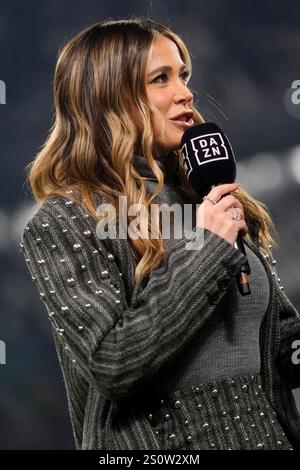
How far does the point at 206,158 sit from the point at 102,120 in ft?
0.71

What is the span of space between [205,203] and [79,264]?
206mm

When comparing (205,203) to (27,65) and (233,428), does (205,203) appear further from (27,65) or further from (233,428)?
(27,65)

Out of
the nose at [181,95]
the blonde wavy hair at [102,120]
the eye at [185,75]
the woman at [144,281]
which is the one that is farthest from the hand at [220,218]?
the eye at [185,75]

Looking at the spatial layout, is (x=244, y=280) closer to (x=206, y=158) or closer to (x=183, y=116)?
(x=206, y=158)

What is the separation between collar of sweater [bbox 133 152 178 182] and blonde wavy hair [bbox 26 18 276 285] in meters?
0.01

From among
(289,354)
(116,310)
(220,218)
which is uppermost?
(220,218)

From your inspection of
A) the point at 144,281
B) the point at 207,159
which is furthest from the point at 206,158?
the point at 144,281

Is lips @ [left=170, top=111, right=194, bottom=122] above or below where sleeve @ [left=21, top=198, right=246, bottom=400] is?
above

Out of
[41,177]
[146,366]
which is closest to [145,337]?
[146,366]

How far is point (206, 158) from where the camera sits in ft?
4.37

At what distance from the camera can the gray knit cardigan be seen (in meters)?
1.20

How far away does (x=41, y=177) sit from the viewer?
4.72 feet

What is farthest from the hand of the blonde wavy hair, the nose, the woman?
the nose

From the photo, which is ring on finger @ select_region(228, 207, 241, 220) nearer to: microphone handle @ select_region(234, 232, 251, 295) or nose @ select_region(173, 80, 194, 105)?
microphone handle @ select_region(234, 232, 251, 295)
